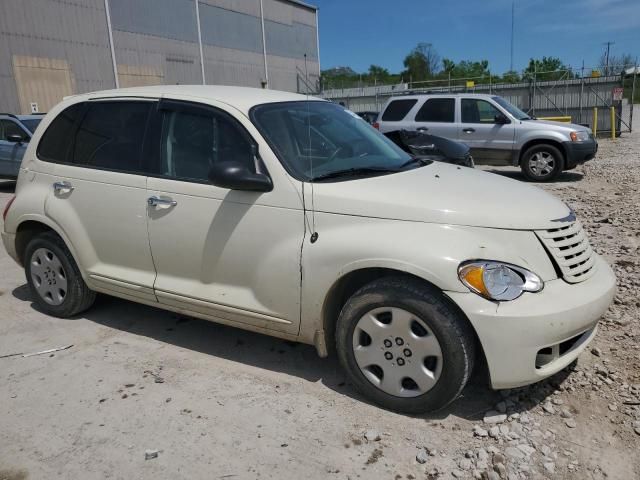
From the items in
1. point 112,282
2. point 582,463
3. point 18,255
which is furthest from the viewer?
point 18,255

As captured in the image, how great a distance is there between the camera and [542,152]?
1131 cm

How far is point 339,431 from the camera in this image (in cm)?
293

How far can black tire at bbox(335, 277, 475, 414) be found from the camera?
9.09ft

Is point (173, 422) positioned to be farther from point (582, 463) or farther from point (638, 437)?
point (638, 437)

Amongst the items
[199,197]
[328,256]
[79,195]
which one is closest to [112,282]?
[79,195]

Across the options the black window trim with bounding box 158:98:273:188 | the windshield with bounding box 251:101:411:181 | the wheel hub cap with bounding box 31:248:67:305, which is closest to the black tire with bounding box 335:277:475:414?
the windshield with bounding box 251:101:411:181

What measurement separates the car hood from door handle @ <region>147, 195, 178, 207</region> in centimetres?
106

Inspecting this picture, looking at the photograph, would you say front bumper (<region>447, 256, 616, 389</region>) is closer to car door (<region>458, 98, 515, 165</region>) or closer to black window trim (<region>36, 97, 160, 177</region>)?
black window trim (<region>36, 97, 160, 177</region>)

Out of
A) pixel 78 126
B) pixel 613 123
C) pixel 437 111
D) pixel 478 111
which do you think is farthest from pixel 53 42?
pixel 78 126

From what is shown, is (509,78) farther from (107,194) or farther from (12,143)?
(107,194)

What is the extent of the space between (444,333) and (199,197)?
176 centimetres

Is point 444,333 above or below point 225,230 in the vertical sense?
below

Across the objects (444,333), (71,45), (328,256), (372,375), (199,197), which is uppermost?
(71,45)

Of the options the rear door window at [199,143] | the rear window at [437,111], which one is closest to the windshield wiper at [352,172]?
the rear door window at [199,143]
